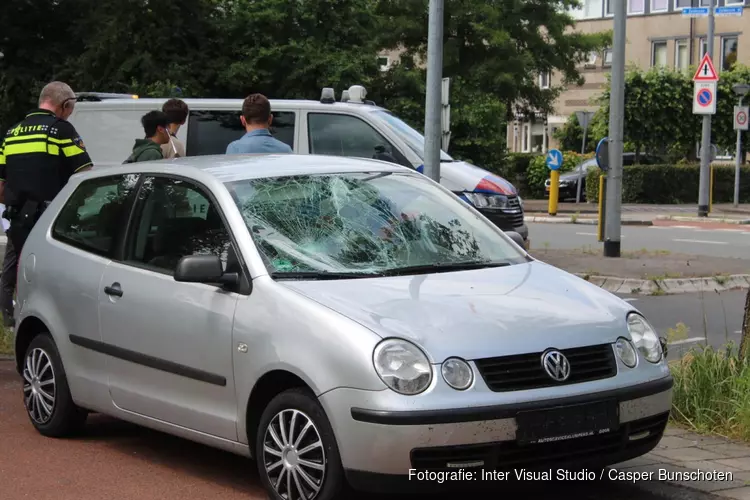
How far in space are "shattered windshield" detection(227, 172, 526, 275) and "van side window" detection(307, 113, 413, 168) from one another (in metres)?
6.11

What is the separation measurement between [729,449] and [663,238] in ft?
56.6

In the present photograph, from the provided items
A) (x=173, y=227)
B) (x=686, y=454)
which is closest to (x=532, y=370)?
(x=686, y=454)

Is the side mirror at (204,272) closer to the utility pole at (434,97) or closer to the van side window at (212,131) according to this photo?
the utility pole at (434,97)

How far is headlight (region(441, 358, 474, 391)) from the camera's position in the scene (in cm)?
454

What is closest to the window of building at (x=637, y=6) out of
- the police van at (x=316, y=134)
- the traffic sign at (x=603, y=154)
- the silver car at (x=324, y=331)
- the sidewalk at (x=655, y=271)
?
the sidewalk at (x=655, y=271)

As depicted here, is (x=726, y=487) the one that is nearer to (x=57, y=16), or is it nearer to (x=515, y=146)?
(x=57, y=16)

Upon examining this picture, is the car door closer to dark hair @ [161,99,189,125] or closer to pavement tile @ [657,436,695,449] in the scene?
pavement tile @ [657,436,695,449]

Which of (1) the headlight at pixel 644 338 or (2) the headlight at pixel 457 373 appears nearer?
(2) the headlight at pixel 457 373

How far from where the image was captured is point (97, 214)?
652 centimetres

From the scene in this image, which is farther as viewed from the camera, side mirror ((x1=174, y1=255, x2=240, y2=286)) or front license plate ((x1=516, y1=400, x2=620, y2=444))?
side mirror ((x1=174, y1=255, x2=240, y2=286))

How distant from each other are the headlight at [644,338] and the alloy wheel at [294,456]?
1.45 metres

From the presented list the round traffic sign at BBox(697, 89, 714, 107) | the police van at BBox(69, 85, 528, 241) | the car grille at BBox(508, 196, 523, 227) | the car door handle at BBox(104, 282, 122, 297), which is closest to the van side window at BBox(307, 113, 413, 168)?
the police van at BBox(69, 85, 528, 241)

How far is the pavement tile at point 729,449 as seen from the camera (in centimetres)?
577

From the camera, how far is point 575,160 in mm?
41688
